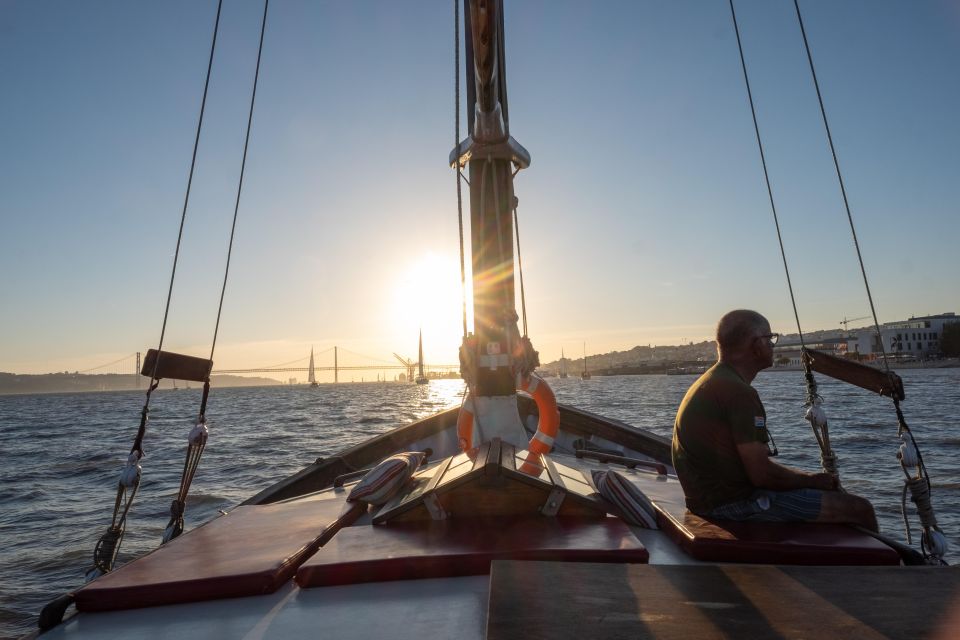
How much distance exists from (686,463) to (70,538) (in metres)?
9.33

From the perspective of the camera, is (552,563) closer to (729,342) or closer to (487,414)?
(729,342)

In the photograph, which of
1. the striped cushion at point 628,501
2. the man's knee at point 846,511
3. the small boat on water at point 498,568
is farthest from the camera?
the striped cushion at point 628,501

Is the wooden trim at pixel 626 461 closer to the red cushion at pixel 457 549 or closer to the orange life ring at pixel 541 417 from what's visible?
the orange life ring at pixel 541 417

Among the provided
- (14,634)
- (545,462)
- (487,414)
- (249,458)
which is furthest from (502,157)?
(249,458)

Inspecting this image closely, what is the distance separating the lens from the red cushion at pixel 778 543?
285 centimetres

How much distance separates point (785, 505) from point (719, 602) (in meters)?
1.38

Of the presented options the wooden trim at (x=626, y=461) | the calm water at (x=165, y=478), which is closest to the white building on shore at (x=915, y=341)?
the calm water at (x=165, y=478)

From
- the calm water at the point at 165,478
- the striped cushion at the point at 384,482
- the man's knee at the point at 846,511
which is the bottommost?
the calm water at the point at 165,478

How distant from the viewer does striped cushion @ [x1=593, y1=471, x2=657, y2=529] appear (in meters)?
3.83

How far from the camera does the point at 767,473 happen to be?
317cm

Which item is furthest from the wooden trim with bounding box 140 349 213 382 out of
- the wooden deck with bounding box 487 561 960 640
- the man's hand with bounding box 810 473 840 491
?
the man's hand with bounding box 810 473 840 491

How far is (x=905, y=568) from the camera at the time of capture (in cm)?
246

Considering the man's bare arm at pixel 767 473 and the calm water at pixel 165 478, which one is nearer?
the man's bare arm at pixel 767 473

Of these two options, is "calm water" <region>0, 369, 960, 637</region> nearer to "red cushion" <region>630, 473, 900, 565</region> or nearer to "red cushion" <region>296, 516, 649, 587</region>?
"red cushion" <region>296, 516, 649, 587</region>
